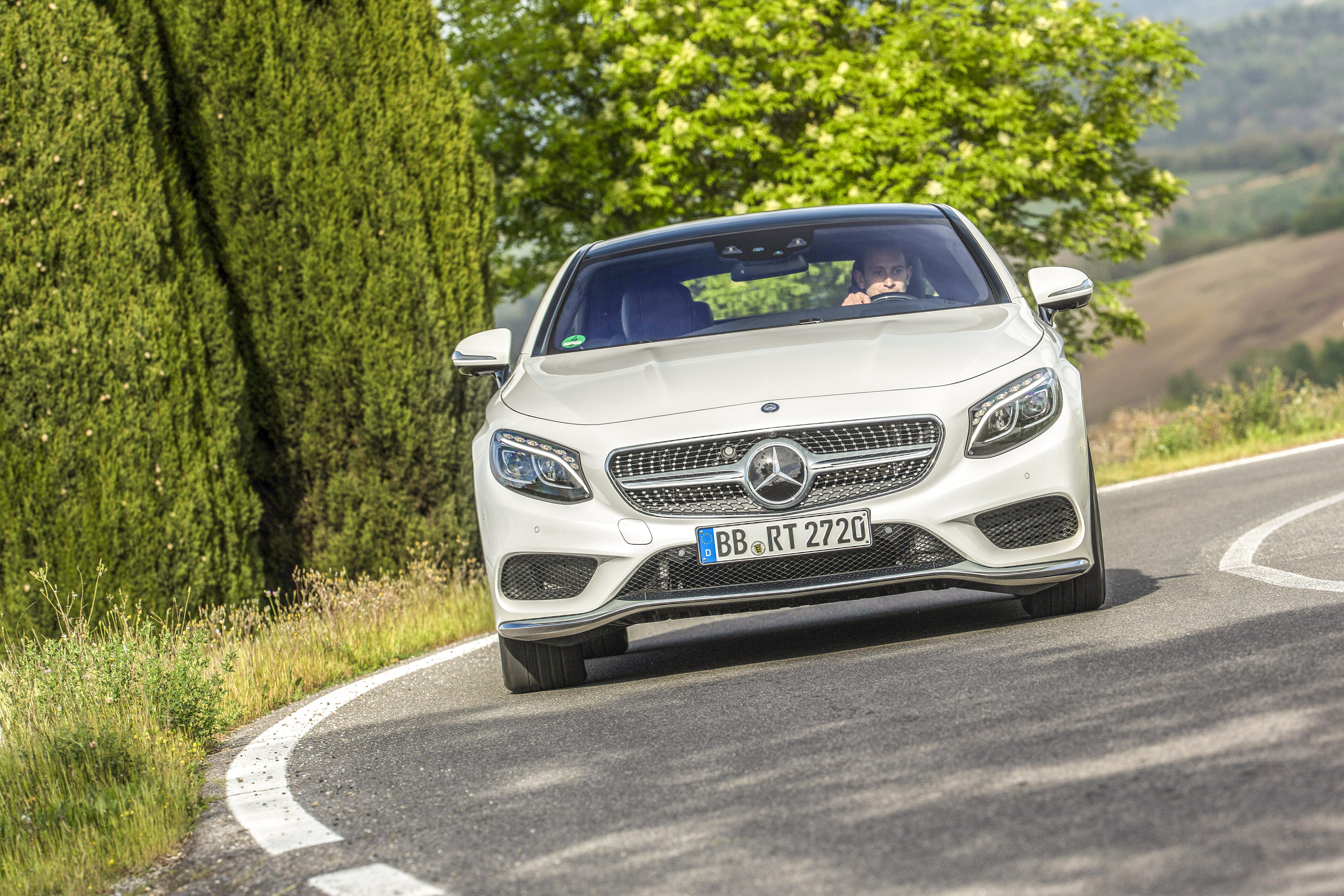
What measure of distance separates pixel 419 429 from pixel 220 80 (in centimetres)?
296

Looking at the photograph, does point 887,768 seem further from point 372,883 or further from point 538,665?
point 538,665

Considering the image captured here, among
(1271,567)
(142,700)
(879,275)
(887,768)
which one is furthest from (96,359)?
(887,768)

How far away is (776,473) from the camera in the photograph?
5539 mm

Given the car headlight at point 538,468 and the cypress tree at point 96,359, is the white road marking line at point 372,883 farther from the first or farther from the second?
the cypress tree at point 96,359

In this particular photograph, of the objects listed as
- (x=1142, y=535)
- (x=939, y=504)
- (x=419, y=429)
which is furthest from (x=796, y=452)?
(x=419, y=429)

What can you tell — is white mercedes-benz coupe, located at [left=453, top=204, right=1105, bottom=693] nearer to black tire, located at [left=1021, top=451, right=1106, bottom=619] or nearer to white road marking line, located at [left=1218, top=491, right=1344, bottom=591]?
black tire, located at [left=1021, top=451, right=1106, bottom=619]

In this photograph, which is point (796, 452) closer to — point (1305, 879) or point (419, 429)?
point (1305, 879)

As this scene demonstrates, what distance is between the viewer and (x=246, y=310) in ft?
37.8

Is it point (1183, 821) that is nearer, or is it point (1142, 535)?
point (1183, 821)

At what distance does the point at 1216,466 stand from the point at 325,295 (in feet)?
28.9

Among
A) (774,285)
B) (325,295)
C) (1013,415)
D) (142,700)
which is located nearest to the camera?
(1013,415)

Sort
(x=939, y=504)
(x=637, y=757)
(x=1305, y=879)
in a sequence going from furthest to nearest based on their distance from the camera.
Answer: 1. (x=939, y=504)
2. (x=637, y=757)
3. (x=1305, y=879)

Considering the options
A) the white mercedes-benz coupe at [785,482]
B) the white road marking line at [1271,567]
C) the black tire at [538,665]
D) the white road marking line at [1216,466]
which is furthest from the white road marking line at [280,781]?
the white road marking line at [1216,466]

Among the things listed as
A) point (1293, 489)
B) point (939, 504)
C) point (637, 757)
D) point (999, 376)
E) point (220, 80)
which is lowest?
point (1293, 489)
